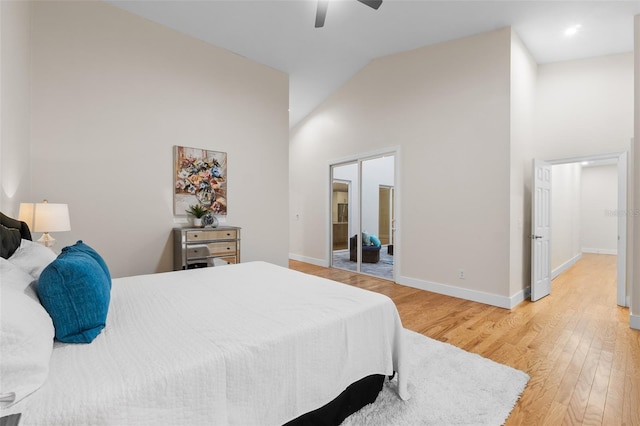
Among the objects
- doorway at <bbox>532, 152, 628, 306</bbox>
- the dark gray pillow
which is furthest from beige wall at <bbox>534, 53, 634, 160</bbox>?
the dark gray pillow

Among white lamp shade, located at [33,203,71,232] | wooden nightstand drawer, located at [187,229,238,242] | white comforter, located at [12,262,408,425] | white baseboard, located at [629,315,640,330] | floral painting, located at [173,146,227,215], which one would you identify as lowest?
white baseboard, located at [629,315,640,330]

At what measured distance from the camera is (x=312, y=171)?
6.38 meters

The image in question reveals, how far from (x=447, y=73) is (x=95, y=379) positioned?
15.3 ft

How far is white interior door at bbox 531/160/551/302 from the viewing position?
3.83 metres

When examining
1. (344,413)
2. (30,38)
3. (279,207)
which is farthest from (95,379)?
(279,207)

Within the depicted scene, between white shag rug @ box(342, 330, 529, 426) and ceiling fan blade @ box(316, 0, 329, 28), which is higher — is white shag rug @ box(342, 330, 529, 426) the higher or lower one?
the lower one

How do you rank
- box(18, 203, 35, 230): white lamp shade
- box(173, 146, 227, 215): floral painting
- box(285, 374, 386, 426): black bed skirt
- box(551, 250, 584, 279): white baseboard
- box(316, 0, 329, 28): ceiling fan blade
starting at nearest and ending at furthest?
box(285, 374, 386, 426): black bed skirt
box(18, 203, 35, 230): white lamp shade
box(316, 0, 329, 28): ceiling fan blade
box(173, 146, 227, 215): floral painting
box(551, 250, 584, 279): white baseboard

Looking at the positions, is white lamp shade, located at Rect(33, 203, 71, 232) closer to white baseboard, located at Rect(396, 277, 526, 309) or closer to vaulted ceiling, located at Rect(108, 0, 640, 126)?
vaulted ceiling, located at Rect(108, 0, 640, 126)

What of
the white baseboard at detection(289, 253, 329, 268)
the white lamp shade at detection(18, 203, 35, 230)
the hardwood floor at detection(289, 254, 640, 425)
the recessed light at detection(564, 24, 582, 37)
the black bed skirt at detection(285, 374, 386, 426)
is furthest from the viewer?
the white baseboard at detection(289, 253, 329, 268)

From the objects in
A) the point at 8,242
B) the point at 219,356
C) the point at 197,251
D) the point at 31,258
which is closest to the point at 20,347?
the point at 219,356

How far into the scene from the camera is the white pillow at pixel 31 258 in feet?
4.77

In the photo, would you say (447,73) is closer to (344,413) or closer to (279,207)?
(279,207)

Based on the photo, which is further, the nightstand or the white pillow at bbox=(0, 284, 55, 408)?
the nightstand

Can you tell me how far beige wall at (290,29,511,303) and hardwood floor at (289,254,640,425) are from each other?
0.50 m
